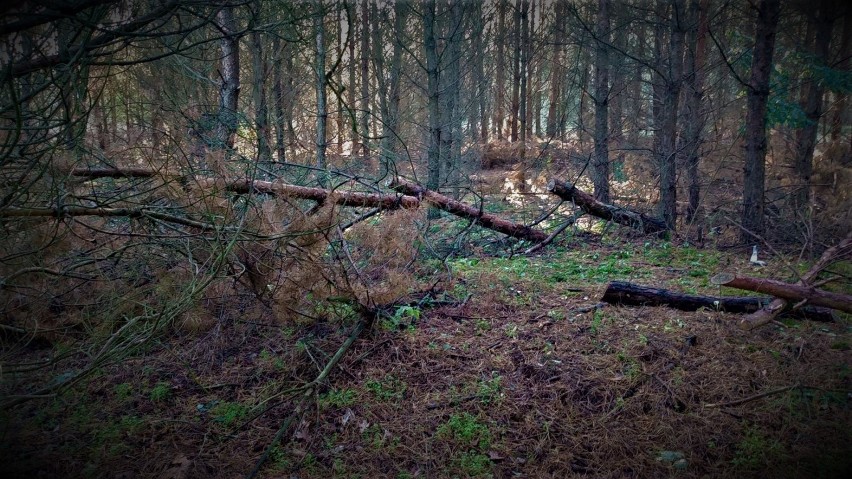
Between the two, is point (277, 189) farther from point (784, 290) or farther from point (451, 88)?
point (451, 88)

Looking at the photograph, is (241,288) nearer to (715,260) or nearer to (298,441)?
(298,441)

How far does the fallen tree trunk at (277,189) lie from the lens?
371cm

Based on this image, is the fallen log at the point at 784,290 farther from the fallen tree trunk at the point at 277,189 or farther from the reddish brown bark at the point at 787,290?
the fallen tree trunk at the point at 277,189

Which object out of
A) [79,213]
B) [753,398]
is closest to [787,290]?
[753,398]

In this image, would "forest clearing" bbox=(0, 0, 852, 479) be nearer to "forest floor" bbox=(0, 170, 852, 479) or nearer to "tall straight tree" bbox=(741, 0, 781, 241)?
"forest floor" bbox=(0, 170, 852, 479)

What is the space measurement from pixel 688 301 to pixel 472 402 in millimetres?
2345

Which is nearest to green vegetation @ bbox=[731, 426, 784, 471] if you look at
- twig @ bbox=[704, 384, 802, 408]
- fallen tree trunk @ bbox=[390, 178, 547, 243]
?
twig @ bbox=[704, 384, 802, 408]

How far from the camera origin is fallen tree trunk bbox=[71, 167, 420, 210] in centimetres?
371

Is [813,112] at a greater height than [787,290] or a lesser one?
greater

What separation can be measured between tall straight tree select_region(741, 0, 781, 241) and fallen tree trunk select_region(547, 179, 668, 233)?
4.05 feet

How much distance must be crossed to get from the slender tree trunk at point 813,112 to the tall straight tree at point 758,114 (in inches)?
35.7

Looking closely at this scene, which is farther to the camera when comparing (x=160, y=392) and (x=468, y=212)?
→ (x=468, y=212)

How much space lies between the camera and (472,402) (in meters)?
3.12

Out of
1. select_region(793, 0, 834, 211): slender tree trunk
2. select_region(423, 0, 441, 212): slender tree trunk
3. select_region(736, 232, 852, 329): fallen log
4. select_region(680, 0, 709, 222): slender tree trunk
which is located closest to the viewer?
select_region(736, 232, 852, 329): fallen log
